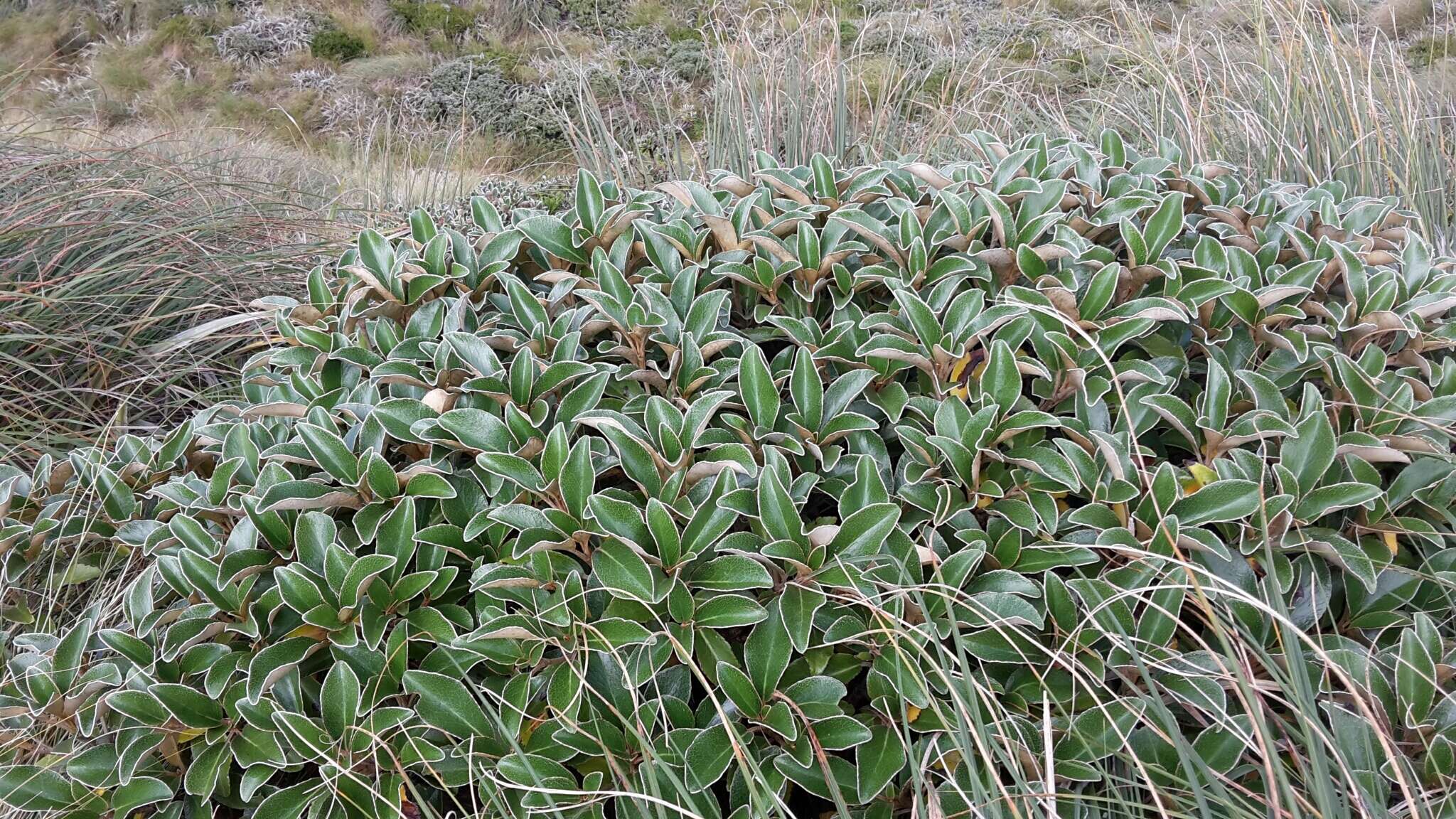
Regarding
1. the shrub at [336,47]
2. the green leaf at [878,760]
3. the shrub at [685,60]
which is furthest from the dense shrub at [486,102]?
the green leaf at [878,760]

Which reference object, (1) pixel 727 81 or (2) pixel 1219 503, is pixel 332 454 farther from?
(1) pixel 727 81

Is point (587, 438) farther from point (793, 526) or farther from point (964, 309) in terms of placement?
point (964, 309)

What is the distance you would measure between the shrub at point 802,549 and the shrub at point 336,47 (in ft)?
39.4

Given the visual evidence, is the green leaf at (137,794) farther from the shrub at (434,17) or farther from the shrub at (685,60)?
the shrub at (434,17)

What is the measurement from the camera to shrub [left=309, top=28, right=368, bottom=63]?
12.1m

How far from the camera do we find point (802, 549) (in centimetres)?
124

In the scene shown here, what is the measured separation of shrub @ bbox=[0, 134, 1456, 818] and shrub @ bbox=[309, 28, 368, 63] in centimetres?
1201

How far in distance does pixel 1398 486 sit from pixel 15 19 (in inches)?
656

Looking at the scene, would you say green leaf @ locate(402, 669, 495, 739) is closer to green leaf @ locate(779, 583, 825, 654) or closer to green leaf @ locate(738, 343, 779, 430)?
green leaf @ locate(779, 583, 825, 654)

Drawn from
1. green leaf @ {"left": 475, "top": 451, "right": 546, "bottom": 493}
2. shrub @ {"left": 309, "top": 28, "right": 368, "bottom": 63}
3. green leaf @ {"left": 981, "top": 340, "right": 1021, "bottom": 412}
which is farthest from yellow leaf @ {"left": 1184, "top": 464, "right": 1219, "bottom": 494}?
shrub @ {"left": 309, "top": 28, "right": 368, "bottom": 63}

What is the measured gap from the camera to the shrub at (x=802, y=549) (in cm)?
118

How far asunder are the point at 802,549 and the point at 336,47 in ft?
42.8

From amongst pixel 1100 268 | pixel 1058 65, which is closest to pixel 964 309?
pixel 1100 268

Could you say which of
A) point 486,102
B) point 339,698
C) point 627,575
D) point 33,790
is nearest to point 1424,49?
point 486,102
